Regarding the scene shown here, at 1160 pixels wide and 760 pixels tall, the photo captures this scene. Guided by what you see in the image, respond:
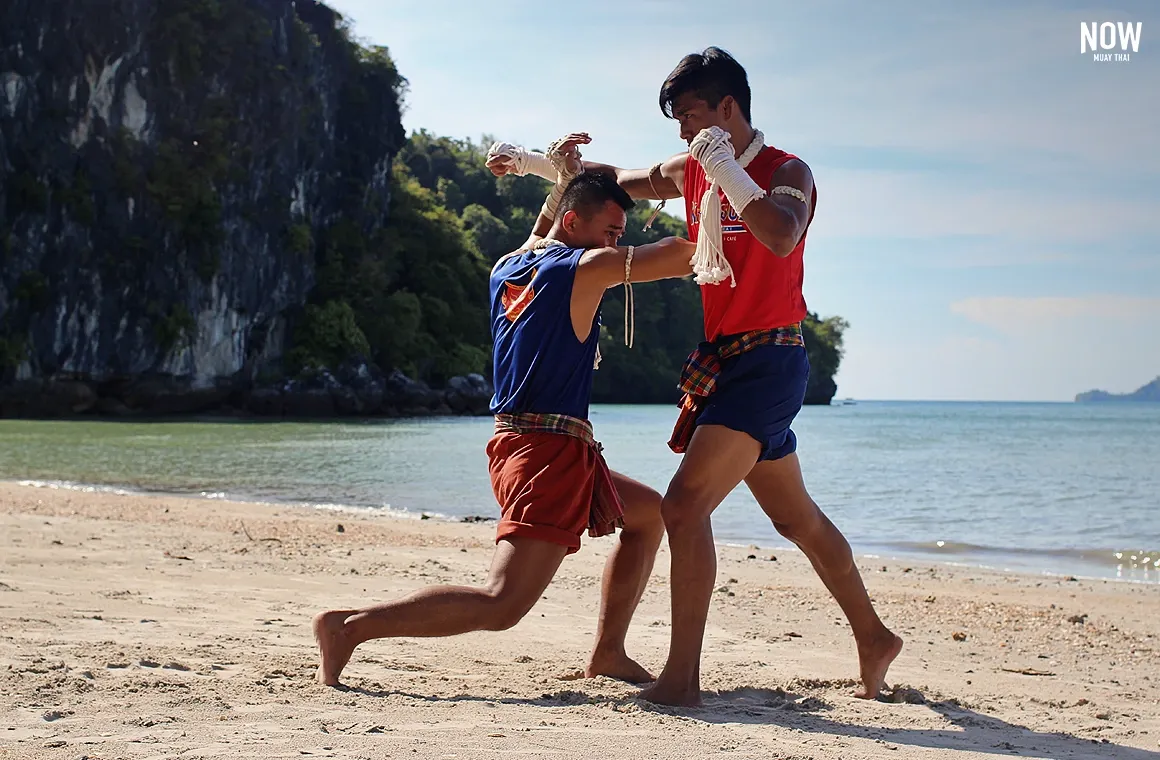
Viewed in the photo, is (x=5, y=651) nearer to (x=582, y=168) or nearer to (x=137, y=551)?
(x=582, y=168)

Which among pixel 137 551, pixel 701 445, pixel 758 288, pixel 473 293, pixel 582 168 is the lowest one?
pixel 137 551

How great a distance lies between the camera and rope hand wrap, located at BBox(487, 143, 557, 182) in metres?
4.30

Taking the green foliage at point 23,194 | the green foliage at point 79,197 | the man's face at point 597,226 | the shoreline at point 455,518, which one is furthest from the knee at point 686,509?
the green foliage at point 79,197

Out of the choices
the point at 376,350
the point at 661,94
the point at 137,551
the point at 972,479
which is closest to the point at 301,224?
the point at 376,350

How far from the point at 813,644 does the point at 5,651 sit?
3314 mm

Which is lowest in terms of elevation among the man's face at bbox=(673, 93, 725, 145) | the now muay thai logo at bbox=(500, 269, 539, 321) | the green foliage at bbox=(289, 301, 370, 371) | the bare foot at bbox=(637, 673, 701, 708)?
the bare foot at bbox=(637, 673, 701, 708)

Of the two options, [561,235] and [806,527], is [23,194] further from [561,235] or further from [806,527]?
[806,527]

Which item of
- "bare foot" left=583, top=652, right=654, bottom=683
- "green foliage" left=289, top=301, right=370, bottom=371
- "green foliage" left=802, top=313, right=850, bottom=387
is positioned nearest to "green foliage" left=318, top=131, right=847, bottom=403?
"green foliage" left=289, top=301, right=370, bottom=371

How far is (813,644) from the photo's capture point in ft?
17.3

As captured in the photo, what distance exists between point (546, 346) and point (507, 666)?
1333 millimetres

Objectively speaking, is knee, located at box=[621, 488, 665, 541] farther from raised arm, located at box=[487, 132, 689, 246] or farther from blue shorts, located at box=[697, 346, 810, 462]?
raised arm, located at box=[487, 132, 689, 246]

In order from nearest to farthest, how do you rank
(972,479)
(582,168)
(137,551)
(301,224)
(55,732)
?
(55,732) < (582,168) < (137,551) < (972,479) < (301,224)

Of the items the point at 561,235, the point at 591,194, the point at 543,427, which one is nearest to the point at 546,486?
the point at 543,427

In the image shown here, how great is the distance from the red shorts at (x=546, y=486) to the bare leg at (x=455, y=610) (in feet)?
0.16
